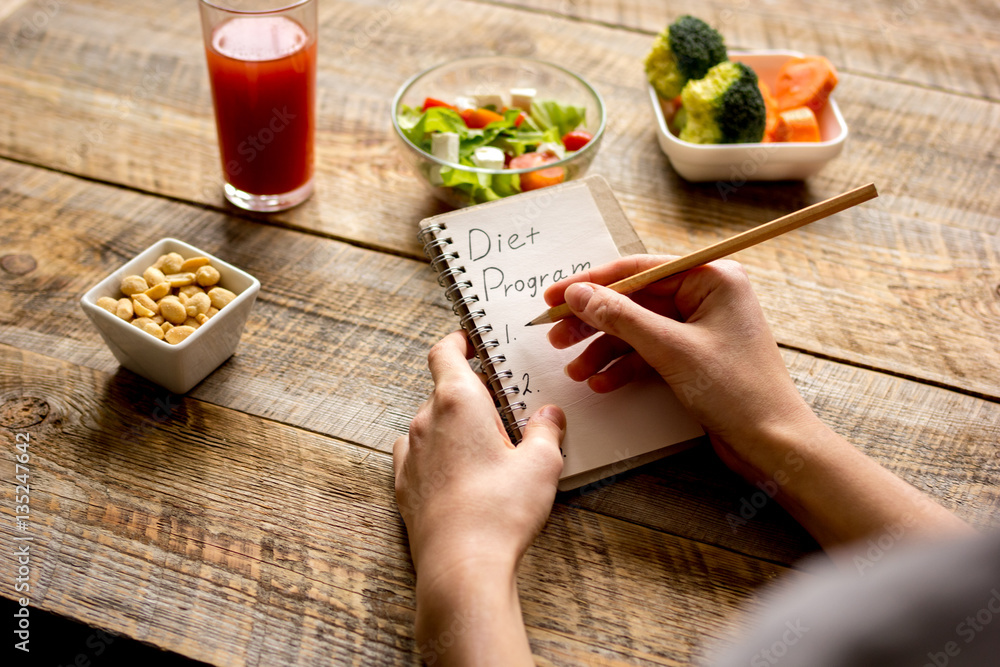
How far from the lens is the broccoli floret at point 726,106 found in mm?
1154

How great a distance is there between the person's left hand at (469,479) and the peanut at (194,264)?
33cm

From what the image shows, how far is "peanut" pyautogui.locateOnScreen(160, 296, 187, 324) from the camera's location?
2.87 feet

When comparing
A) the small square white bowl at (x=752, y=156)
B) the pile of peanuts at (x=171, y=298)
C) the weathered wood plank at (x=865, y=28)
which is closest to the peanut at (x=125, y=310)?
the pile of peanuts at (x=171, y=298)

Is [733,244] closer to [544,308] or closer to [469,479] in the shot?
[544,308]

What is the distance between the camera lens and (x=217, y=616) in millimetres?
741

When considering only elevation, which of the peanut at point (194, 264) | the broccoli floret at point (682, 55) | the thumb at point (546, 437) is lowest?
the thumb at point (546, 437)

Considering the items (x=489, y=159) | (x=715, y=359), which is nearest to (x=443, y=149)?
(x=489, y=159)

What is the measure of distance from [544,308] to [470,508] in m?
0.31

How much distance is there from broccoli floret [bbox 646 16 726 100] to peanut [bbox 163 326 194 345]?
856 millimetres

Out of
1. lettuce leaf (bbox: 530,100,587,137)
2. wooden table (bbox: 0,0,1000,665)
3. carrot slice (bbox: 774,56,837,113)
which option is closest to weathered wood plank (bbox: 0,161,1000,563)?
wooden table (bbox: 0,0,1000,665)

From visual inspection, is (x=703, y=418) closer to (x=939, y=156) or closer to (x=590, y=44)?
(x=939, y=156)

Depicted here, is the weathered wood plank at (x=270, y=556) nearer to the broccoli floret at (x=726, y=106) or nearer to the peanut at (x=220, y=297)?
the peanut at (x=220, y=297)

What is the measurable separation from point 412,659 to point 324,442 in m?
0.28

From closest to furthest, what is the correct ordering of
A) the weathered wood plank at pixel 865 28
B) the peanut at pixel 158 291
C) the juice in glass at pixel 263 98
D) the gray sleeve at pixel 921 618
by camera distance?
the gray sleeve at pixel 921 618 < the peanut at pixel 158 291 < the juice in glass at pixel 263 98 < the weathered wood plank at pixel 865 28
